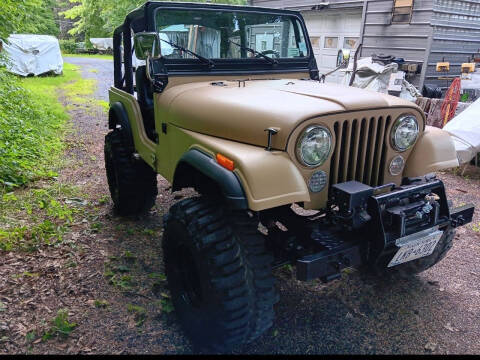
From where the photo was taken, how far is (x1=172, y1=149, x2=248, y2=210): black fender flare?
6.59 feet

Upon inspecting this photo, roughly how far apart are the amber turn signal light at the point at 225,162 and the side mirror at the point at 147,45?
1.22 metres

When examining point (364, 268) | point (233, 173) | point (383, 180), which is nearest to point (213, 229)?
point (233, 173)

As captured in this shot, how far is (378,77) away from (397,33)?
1.28 m

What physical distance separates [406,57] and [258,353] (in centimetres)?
852

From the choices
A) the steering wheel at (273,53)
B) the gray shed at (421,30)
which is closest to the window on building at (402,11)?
the gray shed at (421,30)

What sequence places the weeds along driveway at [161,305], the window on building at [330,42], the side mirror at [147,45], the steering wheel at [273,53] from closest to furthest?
the weeds along driveway at [161,305] < the side mirror at [147,45] < the steering wheel at [273,53] < the window on building at [330,42]

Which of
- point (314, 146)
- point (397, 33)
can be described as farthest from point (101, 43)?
point (314, 146)

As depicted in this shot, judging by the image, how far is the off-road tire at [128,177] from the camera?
406cm

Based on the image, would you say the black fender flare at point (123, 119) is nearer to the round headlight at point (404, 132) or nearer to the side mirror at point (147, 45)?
the side mirror at point (147, 45)

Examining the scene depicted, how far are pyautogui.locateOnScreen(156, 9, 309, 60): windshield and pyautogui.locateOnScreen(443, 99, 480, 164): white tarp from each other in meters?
3.21

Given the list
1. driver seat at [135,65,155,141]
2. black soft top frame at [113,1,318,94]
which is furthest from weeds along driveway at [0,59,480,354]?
black soft top frame at [113,1,318,94]

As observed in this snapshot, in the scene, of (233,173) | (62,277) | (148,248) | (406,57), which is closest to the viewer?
(233,173)
